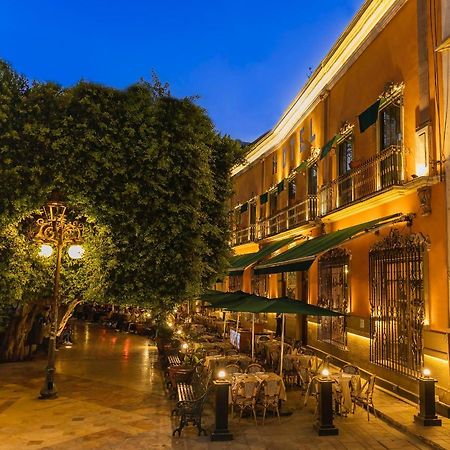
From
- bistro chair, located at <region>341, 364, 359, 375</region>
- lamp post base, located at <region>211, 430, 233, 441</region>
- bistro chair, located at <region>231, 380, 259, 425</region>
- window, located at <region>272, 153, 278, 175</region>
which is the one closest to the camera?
lamp post base, located at <region>211, 430, 233, 441</region>

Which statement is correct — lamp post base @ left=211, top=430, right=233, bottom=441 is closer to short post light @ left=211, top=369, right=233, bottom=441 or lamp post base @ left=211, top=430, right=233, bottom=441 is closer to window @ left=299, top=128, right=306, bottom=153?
short post light @ left=211, top=369, right=233, bottom=441

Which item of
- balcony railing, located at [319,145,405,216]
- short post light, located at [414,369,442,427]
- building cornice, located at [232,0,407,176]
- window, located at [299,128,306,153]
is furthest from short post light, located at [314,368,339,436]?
window, located at [299,128,306,153]

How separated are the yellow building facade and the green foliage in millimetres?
4682

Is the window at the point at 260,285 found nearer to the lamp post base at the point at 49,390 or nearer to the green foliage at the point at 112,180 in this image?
the lamp post base at the point at 49,390

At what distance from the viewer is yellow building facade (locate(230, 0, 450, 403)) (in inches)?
414

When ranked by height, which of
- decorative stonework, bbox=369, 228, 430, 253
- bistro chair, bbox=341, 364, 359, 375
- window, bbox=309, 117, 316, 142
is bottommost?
bistro chair, bbox=341, 364, 359, 375

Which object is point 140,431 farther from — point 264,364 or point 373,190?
point 373,190

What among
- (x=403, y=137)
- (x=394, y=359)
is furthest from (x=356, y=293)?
(x=403, y=137)

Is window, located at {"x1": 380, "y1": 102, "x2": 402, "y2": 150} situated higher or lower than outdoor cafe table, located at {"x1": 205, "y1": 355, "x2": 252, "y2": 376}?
higher

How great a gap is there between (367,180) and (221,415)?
794 cm

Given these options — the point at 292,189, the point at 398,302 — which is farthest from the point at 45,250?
the point at 292,189

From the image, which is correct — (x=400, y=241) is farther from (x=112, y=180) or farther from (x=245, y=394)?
(x=112, y=180)

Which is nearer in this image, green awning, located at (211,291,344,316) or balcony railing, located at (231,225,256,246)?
green awning, located at (211,291,344,316)

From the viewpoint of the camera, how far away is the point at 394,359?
11867 mm
